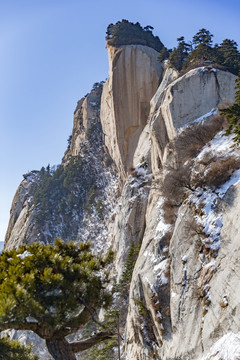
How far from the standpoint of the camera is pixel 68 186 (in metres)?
62.6

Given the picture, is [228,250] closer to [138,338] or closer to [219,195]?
[219,195]

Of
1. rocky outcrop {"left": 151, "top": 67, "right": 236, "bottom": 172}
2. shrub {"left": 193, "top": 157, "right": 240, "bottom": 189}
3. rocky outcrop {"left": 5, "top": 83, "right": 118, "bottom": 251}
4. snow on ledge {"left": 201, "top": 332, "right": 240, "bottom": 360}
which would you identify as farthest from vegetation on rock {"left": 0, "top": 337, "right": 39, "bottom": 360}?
rocky outcrop {"left": 5, "top": 83, "right": 118, "bottom": 251}

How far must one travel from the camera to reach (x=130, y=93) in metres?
43.8

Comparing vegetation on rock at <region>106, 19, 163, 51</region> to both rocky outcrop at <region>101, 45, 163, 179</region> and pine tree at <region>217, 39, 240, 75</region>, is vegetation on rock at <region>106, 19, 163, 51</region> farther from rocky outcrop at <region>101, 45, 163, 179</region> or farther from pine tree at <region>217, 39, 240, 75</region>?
pine tree at <region>217, 39, 240, 75</region>

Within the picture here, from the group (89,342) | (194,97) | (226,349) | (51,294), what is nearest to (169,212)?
(89,342)

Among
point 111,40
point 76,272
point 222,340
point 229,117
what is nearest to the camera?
point 222,340

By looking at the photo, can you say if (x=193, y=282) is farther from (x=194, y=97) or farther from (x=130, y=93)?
(x=130, y=93)

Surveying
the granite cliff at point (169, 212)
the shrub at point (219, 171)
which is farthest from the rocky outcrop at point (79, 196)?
the shrub at point (219, 171)

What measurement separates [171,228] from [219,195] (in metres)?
4.92

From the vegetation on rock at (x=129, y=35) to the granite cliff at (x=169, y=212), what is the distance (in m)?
2.07

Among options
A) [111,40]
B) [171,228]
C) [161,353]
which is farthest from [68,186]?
[161,353]

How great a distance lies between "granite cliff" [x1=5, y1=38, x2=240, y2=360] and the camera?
33.4 feet

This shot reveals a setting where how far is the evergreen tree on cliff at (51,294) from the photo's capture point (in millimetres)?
8328

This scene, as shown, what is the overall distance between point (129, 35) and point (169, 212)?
40807 millimetres
